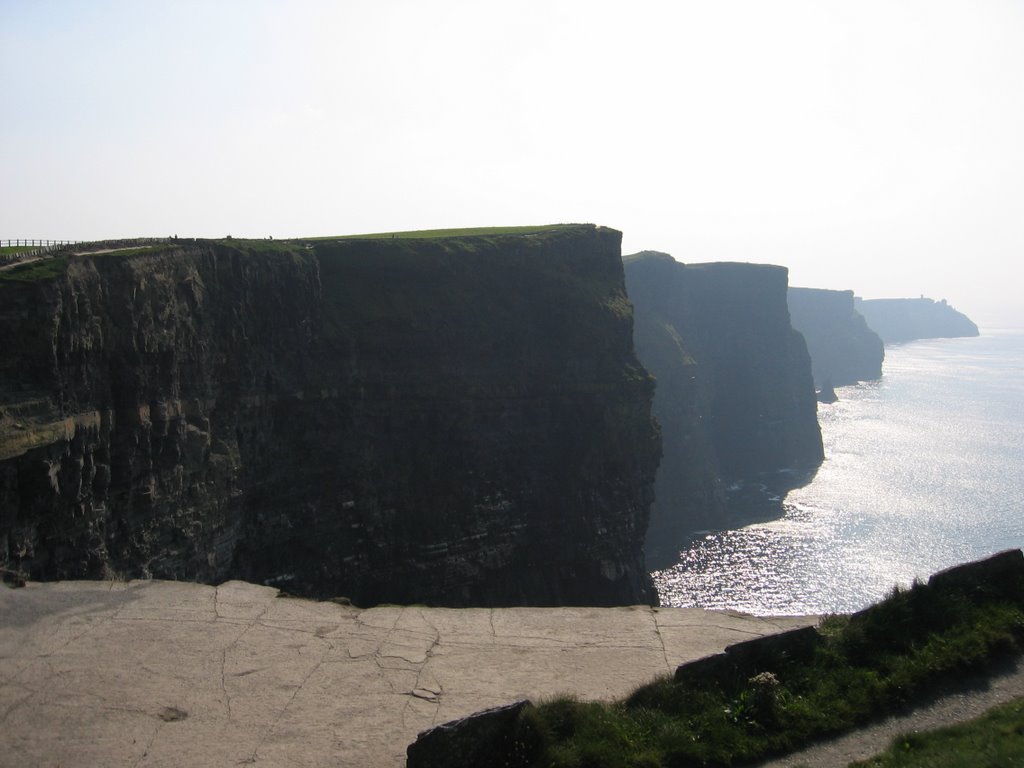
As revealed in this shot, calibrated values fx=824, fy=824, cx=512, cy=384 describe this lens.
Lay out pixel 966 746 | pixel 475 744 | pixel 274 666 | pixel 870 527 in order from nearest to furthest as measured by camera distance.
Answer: pixel 475 744 → pixel 966 746 → pixel 274 666 → pixel 870 527

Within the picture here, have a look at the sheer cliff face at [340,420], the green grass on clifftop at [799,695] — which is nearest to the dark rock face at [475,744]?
the green grass on clifftop at [799,695]

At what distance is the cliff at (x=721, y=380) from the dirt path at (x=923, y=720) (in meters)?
79.0

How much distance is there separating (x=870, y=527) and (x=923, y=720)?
78.6 m

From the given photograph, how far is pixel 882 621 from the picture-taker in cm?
1177

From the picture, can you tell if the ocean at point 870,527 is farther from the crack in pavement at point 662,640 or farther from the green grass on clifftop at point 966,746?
the green grass on clifftop at point 966,746

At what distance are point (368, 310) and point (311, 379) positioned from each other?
5863 millimetres

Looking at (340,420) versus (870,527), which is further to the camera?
(870,527)

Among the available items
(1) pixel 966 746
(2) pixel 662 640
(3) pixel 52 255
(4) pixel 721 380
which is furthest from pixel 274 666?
(4) pixel 721 380

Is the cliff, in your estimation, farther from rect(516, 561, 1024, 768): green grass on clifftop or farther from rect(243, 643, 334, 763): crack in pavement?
rect(243, 643, 334, 763): crack in pavement

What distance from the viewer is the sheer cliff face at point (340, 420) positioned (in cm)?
2677

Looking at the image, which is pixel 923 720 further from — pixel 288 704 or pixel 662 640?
pixel 288 704

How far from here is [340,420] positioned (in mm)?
43312

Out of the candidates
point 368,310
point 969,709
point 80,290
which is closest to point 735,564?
point 368,310

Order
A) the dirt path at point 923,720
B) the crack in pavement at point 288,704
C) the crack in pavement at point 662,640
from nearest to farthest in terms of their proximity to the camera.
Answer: the crack in pavement at point 288,704, the dirt path at point 923,720, the crack in pavement at point 662,640
